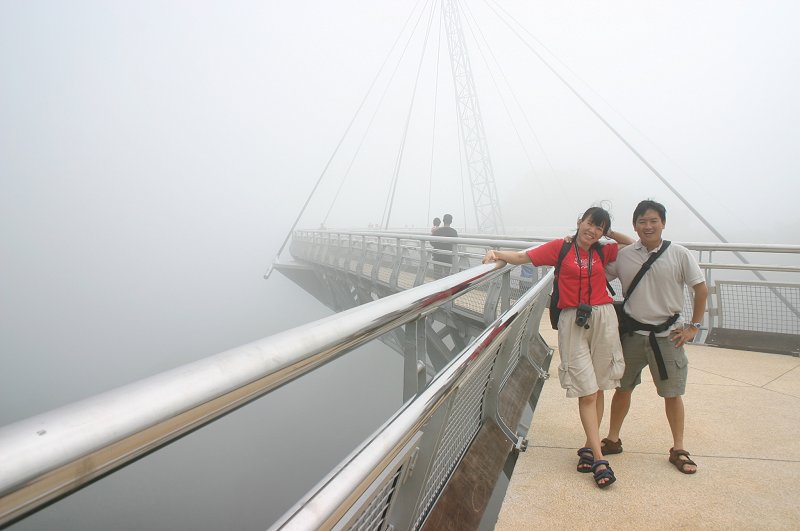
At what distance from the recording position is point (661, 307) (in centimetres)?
239

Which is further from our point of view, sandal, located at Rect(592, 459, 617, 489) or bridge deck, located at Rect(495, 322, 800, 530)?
sandal, located at Rect(592, 459, 617, 489)

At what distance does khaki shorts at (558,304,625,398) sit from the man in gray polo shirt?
0.69 feet

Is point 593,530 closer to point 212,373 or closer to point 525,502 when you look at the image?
point 525,502

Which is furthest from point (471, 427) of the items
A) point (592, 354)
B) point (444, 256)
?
point (444, 256)

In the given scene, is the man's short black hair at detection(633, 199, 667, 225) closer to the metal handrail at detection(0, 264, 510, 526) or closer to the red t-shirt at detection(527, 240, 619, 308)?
the red t-shirt at detection(527, 240, 619, 308)

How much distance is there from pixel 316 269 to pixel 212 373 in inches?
808

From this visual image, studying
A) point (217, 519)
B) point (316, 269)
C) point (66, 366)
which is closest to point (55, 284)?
point (66, 366)

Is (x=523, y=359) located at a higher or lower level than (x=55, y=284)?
higher

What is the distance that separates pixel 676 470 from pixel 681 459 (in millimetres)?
70

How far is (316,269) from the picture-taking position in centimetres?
2083

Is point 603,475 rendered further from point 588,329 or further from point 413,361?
point 413,361

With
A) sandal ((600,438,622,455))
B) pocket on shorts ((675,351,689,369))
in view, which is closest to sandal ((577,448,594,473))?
sandal ((600,438,622,455))

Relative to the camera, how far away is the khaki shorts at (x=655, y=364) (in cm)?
240

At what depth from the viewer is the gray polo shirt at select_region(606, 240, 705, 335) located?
92.4 inches
